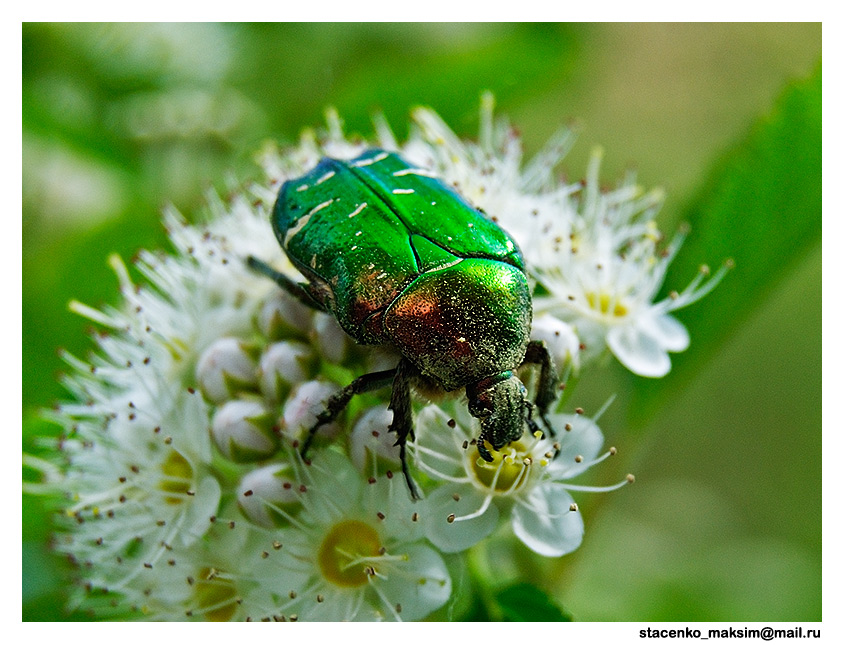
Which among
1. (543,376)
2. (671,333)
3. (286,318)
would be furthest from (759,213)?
(286,318)

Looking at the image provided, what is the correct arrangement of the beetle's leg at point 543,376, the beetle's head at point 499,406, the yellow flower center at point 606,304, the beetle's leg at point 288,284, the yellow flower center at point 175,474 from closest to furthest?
the beetle's head at point 499,406
the beetle's leg at point 543,376
the beetle's leg at point 288,284
the yellow flower center at point 175,474
the yellow flower center at point 606,304

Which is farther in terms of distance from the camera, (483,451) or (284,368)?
(284,368)

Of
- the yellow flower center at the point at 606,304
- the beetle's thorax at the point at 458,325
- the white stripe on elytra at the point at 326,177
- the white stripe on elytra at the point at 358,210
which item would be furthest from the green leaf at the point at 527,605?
the white stripe on elytra at the point at 326,177

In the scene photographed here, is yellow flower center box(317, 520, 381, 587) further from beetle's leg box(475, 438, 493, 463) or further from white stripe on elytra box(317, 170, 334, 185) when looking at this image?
white stripe on elytra box(317, 170, 334, 185)

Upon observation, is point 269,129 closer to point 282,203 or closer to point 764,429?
point 282,203

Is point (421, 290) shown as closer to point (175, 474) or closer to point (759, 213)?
point (175, 474)

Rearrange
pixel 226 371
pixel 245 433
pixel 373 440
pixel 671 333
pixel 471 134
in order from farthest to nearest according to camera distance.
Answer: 1. pixel 471 134
2. pixel 671 333
3. pixel 226 371
4. pixel 245 433
5. pixel 373 440

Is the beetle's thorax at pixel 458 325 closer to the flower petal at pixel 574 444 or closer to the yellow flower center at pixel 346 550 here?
the flower petal at pixel 574 444
